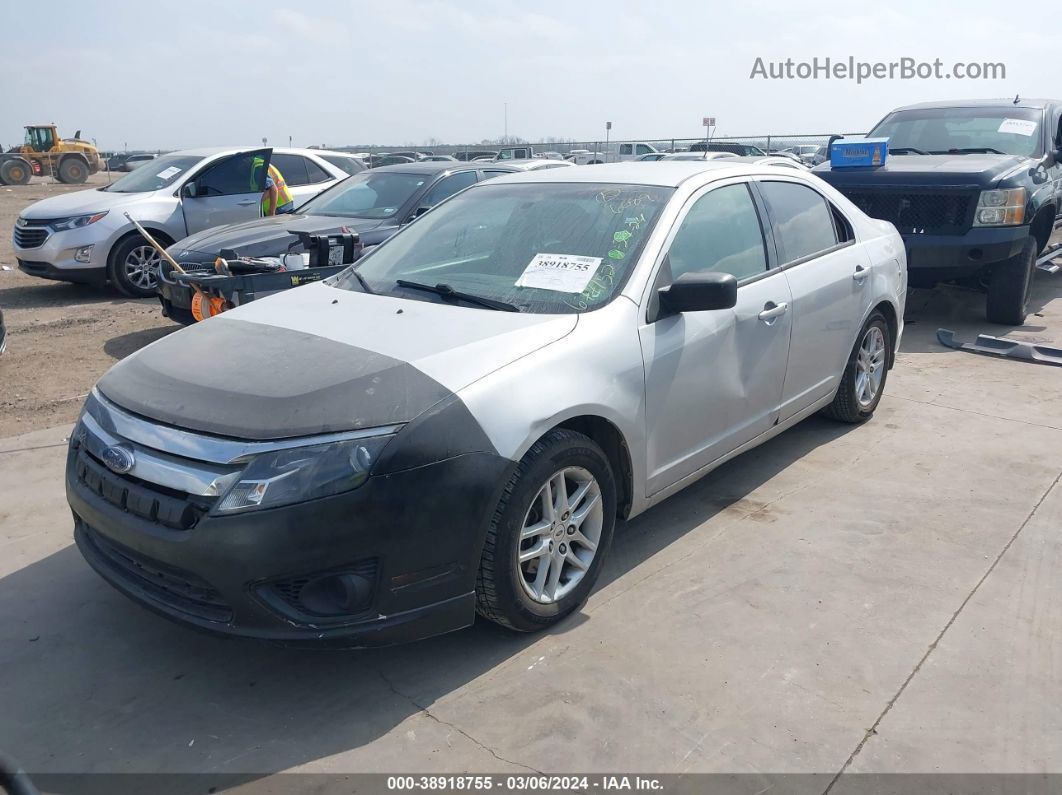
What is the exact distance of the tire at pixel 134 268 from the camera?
31.8ft

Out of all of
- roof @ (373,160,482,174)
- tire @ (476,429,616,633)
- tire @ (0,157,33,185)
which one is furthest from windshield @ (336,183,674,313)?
tire @ (0,157,33,185)

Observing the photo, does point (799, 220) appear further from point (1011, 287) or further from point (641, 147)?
point (641, 147)

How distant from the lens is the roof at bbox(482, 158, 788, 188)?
4.14 m

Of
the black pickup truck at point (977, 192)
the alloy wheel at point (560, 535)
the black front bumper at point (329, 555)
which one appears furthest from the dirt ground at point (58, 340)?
the black pickup truck at point (977, 192)

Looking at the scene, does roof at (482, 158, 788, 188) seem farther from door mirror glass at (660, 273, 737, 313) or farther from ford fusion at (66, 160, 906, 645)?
door mirror glass at (660, 273, 737, 313)

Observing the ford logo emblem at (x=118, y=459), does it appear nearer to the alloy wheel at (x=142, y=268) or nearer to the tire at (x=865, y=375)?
the tire at (x=865, y=375)

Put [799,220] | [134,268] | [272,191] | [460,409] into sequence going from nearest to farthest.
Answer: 1. [460,409]
2. [799,220]
3. [134,268]
4. [272,191]

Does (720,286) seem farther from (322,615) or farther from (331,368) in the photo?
(322,615)

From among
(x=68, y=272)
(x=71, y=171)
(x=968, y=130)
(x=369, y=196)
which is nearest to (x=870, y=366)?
(x=968, y=130)

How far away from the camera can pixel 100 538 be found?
312 cm

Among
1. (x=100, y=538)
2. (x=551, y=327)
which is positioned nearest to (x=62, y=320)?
(x=100, y=538)

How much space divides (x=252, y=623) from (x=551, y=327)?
1.49 metres

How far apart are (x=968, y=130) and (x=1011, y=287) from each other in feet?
6.45

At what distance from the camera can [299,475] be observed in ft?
8.69
